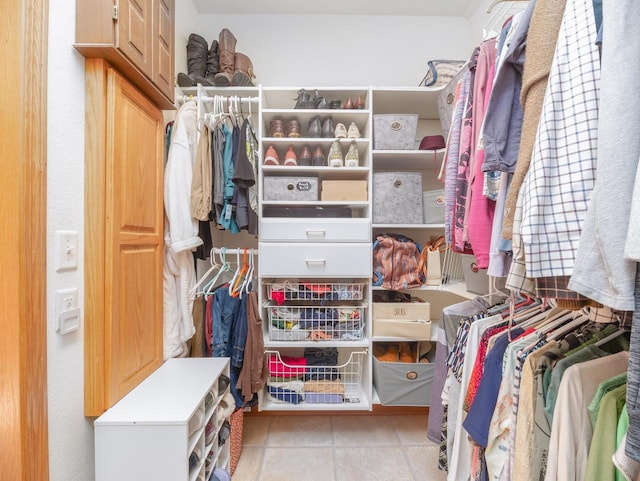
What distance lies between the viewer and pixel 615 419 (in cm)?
60

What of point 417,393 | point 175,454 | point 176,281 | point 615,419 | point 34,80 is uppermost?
point 34,80

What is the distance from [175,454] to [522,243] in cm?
110

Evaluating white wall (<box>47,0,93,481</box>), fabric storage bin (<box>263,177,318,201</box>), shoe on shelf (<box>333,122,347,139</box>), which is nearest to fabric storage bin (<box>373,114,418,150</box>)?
shoe on shelf (<box>333,122,347,139</box>)

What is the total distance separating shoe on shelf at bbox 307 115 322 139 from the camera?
1778mm

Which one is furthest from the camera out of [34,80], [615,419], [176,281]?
[176,281]

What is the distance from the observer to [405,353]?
1.90m

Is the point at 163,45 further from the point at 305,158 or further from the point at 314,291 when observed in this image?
the point at 314,291

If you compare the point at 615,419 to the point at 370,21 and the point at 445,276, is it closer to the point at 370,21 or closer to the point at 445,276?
the point at 445,276

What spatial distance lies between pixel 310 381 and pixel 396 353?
0.55m

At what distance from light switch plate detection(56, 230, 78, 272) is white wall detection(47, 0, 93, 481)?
0.05 feet

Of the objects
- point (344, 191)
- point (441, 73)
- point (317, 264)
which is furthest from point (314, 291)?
point (441, 73)

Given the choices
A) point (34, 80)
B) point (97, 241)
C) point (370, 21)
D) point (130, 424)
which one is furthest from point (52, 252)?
point (370, 21)

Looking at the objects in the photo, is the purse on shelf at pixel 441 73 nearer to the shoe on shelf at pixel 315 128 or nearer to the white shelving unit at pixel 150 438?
the shoe on shelf at pixel 315 128

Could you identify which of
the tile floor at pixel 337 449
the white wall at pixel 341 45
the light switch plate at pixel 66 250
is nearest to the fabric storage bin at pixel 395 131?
the white wall at pixel 341 45
